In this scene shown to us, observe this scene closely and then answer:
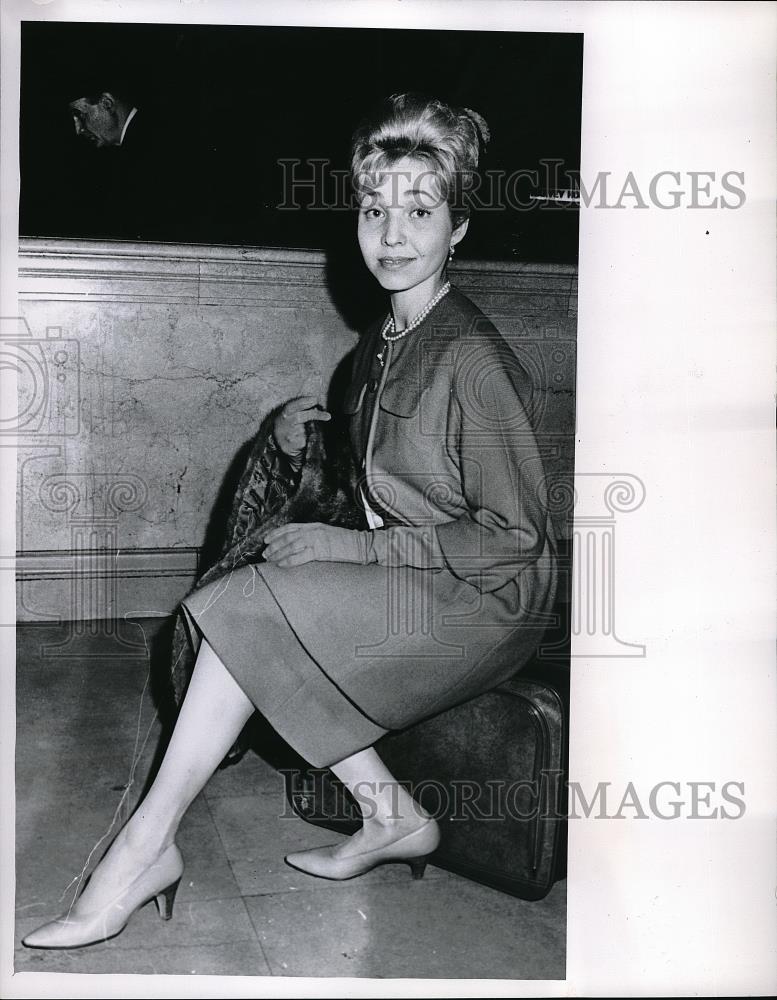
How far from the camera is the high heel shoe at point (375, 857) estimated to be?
6.95ft

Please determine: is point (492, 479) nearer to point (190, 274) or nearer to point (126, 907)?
point (190, 274)

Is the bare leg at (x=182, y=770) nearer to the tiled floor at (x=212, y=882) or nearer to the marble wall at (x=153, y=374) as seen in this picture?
the tiled floor at (x=212, y=882)

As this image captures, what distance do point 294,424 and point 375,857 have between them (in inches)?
38.3

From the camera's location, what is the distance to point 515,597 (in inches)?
84.3

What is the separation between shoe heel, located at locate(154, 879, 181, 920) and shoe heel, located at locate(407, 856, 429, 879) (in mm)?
512

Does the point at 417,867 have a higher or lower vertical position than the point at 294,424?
lower

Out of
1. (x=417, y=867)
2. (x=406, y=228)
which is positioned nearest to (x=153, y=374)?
(x=406, y=228)

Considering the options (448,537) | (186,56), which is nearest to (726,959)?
(448,537)

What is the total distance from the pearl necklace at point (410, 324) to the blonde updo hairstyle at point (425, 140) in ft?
0.60

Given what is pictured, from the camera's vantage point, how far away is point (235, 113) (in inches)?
83.8

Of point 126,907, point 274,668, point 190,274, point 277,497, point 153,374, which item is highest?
point 190,274

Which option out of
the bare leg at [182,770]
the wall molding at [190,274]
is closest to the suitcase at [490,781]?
the bare leg at [182,770]

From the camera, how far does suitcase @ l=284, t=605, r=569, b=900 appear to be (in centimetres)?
211

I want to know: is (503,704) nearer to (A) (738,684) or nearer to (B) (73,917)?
(A) (738,684)
